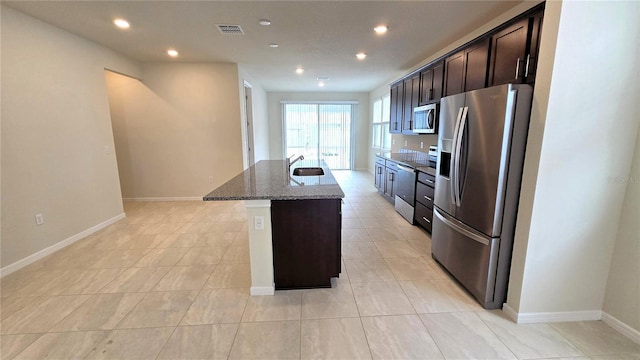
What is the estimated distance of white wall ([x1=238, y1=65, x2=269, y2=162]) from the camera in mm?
6293

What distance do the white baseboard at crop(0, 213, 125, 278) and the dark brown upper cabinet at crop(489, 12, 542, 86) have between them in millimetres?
5083

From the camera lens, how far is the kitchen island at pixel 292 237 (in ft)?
7.13

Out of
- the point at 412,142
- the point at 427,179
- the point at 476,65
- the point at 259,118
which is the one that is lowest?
the point at 427,179

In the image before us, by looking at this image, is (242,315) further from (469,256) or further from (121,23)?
(121,23)

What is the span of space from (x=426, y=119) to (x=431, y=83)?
0.53 metres

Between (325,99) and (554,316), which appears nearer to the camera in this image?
(554,316)

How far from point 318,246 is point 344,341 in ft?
2.45

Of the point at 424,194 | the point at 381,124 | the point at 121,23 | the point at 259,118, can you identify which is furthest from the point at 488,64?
the point at 259,118

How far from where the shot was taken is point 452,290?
91.4 inches

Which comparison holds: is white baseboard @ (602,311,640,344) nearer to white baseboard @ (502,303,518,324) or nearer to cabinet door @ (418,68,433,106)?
white baseboard @ (502,303,518,324)

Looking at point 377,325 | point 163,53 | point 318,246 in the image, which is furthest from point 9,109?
point 377,325

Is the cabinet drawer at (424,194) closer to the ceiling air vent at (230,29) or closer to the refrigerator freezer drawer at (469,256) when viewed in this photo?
the refrigerator freezer drawer at (469,256)

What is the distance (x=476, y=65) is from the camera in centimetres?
289

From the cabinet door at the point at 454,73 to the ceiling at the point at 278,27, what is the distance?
0.30 metres
